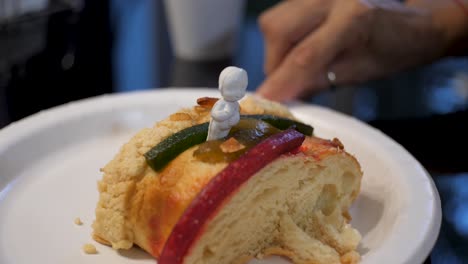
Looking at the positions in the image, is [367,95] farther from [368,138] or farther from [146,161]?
[146,161]

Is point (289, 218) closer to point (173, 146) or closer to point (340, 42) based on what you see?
point (173, 146)

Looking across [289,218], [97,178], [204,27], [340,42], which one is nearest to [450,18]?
[340,42]

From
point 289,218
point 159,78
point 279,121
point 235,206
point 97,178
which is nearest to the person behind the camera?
point 235,206

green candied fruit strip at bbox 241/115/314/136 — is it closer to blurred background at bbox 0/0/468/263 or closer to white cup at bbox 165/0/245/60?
blurred background at bbox 0/0/468/263

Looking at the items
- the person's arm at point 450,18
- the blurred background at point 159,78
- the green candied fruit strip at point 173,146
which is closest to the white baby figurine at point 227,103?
the green candied fruit strip at point 173,146

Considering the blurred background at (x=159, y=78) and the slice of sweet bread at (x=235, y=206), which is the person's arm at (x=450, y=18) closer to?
the blurred background at (x=159, y=78)

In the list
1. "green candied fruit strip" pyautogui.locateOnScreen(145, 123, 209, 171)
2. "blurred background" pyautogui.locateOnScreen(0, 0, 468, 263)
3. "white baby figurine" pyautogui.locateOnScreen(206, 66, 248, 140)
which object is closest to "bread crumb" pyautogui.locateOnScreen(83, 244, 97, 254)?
"green candied fruit strip" pyautogui.locateOnScreen(145, 123, 209, 171)
